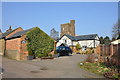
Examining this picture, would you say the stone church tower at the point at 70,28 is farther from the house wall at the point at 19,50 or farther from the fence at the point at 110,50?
the fence at the point at 110,50

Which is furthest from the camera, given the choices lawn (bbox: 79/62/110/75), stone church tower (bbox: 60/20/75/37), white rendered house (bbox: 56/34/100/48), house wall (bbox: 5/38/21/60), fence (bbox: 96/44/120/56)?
stone church tower (bbox: 60/20/75/37)

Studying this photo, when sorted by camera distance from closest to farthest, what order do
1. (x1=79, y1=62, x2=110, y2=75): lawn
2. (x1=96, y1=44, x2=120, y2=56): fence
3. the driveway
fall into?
the driveway, (x1=79, y1=62, x2=110, y2=75): lawn, (x1=96, y1=44, x2=120, y2=56): fence

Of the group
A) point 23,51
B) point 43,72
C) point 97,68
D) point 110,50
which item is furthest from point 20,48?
point 110,50

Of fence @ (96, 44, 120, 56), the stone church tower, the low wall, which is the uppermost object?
the stone church tower

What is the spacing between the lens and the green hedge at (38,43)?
19139mm

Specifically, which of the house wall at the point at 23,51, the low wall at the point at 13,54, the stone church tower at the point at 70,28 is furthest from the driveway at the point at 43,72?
the stone church tower at the point at 70,28

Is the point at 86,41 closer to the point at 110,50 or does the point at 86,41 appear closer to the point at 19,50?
the point at 19,50

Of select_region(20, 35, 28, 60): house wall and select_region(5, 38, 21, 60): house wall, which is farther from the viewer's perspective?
select_region(5, 38, 21, 60): house wall

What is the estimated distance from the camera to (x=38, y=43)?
2005cm

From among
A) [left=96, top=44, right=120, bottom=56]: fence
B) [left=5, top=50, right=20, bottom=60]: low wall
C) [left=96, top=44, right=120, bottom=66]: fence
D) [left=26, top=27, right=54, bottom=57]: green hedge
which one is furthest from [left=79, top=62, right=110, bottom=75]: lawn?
[left=5, top=50, right=20, bottom=60]: low wall

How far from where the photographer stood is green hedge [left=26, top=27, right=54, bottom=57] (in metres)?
19.1

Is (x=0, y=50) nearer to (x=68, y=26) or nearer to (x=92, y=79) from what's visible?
(x=92, y=79)

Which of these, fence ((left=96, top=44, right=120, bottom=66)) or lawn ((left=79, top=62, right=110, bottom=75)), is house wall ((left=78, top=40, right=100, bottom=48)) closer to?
fence ((left=96, top=44, right=120, bottom=66))

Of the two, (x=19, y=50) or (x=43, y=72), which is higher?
(x=19, y=50)
